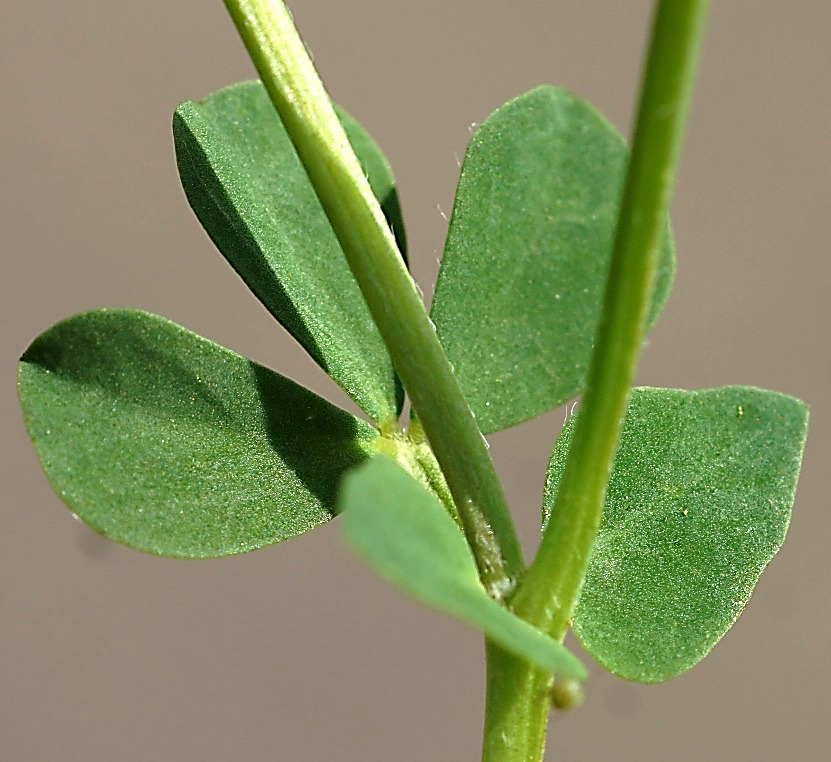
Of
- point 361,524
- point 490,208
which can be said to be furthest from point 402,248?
point 361,524

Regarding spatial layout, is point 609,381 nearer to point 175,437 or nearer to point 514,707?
point 514,707

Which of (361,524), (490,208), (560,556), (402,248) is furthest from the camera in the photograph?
(402,248)

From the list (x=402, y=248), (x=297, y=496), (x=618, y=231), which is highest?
(x=618, y=231)

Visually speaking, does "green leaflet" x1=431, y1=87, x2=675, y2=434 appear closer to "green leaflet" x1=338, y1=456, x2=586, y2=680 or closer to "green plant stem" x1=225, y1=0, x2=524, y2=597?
"green plant stem" x1=225, y1=0, x2=524, y2=597

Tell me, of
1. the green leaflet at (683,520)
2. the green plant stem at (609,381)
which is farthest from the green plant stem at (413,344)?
the green leaflet at (683,520)

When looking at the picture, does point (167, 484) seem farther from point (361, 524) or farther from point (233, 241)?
point (361, 524)

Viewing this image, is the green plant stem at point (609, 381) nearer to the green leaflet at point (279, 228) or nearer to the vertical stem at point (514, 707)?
the vertical stem at point (514, 707)

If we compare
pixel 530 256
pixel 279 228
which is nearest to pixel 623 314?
pixel 530 256
